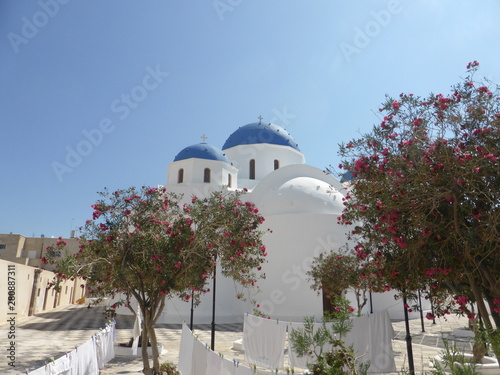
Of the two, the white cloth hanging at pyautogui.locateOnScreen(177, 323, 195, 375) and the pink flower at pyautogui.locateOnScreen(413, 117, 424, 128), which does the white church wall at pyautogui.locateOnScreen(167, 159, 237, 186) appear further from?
the pink flower at pyautogui.locateOnScreen(413, 117, 424, 128)

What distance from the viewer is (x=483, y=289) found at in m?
5.31

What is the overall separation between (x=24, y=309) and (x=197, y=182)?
11905 mm

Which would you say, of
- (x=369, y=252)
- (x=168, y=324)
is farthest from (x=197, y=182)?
(x=369, y=252)

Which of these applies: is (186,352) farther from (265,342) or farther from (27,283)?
(27,283)

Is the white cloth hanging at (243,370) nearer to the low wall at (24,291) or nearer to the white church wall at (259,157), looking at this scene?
the low wall at (24,291)

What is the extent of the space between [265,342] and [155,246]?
431cm

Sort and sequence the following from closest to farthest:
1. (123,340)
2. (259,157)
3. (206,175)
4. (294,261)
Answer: (123,340) < (294,261) < (206,175) < (259,157)

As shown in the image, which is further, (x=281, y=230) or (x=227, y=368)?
(x=281, y=230)

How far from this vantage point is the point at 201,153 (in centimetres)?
2150

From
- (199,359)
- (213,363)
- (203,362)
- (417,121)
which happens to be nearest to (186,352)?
(199,359)

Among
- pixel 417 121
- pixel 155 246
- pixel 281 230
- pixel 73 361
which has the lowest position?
pixel 73 361

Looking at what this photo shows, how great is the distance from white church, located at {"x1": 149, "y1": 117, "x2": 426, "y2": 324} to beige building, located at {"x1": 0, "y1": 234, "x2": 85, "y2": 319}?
718 cm

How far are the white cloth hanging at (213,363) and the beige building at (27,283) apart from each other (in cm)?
252

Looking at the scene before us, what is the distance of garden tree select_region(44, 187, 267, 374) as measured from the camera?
682cm
